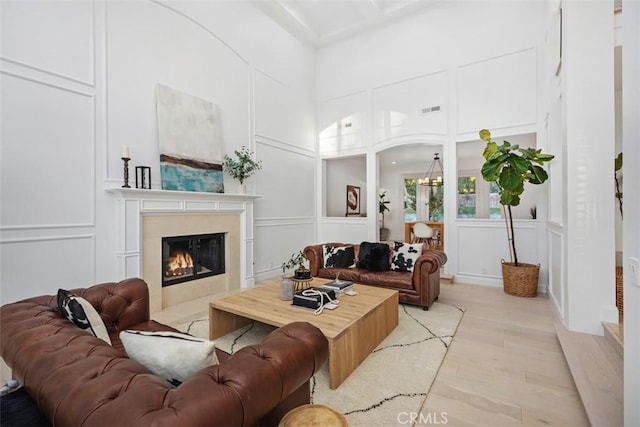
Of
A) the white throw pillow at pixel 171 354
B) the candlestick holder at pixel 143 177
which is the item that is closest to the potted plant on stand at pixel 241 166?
the candlestick holder at pixel 143 177

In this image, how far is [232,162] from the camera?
15.3 feet

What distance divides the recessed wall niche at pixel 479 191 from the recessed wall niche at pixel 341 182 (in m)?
2.39

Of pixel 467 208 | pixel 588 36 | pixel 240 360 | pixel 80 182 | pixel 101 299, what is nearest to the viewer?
pixel 240 360

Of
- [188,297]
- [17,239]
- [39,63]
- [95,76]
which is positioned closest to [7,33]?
[39,63]

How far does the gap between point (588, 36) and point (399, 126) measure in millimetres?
3049

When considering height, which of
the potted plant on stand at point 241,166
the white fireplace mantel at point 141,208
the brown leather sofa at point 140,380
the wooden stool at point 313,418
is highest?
the potted plant on stand at point 241,166

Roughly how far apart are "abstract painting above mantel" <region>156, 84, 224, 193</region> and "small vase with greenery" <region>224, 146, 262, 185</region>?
0.17m

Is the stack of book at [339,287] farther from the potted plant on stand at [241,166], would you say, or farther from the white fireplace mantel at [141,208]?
the potted plant on stand at [241,166]

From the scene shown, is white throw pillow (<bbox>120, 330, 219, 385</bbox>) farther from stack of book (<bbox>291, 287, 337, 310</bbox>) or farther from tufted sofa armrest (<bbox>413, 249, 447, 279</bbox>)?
tufted sofa armrest (<bbox>413, 249, 447, 279</bbox>)

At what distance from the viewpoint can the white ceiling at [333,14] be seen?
5328 mm

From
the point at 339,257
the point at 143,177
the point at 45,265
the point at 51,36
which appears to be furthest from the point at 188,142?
the point at 339,257

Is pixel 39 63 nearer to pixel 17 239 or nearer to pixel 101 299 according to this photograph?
pixel 17 239

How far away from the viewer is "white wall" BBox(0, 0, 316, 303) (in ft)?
9.12

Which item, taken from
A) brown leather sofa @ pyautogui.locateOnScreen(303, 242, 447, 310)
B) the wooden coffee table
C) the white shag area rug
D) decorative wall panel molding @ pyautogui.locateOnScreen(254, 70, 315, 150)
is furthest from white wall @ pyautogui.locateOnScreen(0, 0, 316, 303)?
brown leather sofa @ pyautogui.locateOnScreen(303, 242, 447, 310)
